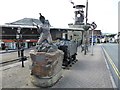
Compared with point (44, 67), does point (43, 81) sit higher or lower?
lower

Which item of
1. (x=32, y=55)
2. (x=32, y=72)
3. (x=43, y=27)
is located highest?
(x=43, y=27)

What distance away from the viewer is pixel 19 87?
367 inches

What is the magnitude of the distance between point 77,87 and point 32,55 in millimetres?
2716

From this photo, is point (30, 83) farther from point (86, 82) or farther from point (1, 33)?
point (1, 33)

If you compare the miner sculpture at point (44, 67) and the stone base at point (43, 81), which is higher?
the miner sculpture at point (44, 67)

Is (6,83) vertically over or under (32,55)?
under

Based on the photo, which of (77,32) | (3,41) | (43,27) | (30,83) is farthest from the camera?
(77,32)

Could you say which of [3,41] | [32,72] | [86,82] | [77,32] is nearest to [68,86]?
[86,82]

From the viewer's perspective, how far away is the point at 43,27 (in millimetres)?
11172

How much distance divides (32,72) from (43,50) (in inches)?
49.9

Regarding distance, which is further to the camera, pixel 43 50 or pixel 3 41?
pixel 3 41

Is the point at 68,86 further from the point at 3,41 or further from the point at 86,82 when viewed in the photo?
the point at 3,41

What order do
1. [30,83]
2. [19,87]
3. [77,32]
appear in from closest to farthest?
[19,87], [30,83], [77,32]

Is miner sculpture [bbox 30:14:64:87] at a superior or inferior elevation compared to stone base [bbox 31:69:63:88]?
superior
